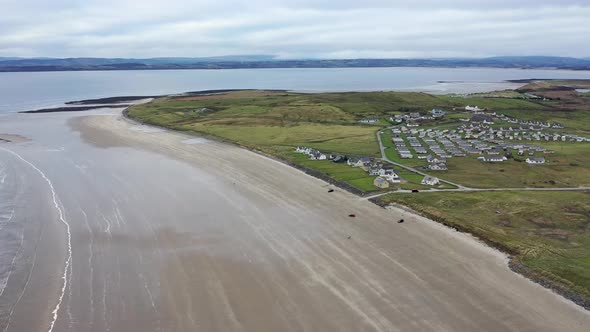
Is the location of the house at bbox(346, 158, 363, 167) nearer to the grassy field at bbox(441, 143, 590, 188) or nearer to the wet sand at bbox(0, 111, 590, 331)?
the wet sand at bbox(0, 111, 590, 331)

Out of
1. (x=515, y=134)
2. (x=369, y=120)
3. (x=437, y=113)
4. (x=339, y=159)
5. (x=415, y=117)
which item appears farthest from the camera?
(x=437, y=113)

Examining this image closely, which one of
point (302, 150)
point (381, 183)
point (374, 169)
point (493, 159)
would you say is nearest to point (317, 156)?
point (302, 150)

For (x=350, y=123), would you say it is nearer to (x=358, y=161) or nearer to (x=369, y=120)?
(x=369, y=120)

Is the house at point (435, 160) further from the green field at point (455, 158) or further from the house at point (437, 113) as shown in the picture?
the house at point (437, 113)

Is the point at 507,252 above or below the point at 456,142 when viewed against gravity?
below

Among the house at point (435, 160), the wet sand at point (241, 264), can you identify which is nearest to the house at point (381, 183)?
the wet sand at point (241, 264)

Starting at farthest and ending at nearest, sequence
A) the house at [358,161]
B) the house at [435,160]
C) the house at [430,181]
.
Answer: the house at [435,160] → the house at [358,161] → the house at [430,181]
